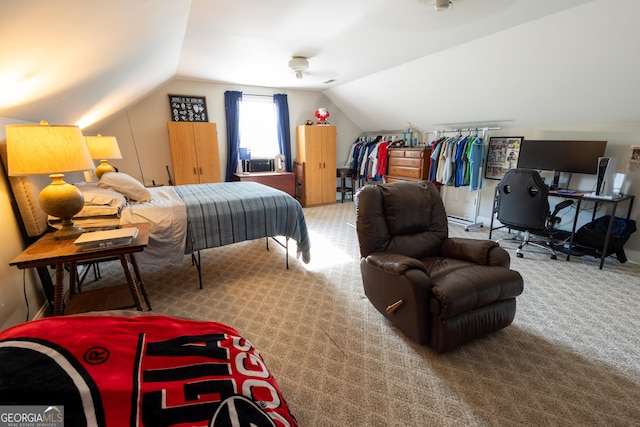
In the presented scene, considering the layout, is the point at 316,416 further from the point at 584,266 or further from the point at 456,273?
the point at 584,266

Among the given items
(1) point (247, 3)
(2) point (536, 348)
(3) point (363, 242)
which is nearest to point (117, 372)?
(3) point (363, 242)

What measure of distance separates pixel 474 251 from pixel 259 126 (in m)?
4.97

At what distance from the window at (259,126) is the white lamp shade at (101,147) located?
2544 millimetres

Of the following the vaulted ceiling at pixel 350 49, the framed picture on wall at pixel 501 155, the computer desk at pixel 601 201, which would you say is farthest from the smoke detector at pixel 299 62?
the computer desk at pixel 601 201

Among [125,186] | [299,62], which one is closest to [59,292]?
[125,186]

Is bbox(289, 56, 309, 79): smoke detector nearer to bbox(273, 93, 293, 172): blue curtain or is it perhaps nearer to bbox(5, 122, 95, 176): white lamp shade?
bbox(273, 93, 293, 172): blue curtain

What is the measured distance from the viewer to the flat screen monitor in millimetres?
3281

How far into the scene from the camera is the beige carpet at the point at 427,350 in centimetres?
145

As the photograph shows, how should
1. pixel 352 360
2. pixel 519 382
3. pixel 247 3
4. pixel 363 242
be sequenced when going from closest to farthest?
pixel 519 382
pixel 352 360
pixel 363 242
pixel 247 3

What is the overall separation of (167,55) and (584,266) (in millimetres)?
5301

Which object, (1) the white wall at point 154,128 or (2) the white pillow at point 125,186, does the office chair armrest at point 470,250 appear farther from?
(1) the white wall at point 154,128

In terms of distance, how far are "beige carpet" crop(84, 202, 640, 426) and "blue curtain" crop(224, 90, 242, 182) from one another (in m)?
2.91

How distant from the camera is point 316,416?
1.42 meters

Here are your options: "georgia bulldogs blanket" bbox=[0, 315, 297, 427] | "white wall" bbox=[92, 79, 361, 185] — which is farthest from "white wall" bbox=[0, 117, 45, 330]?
"white wall" bbox=[92, 79, 361, 185]
